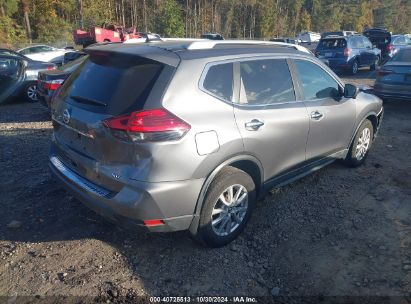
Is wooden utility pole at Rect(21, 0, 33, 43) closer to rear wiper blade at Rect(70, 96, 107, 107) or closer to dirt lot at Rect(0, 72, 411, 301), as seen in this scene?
dirt lot at Rect(0, 72, 411, 301)

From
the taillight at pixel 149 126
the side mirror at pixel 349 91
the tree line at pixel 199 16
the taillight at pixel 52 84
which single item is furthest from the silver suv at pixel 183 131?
the tree line at pixel 199 16

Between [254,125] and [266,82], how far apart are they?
0.56 m

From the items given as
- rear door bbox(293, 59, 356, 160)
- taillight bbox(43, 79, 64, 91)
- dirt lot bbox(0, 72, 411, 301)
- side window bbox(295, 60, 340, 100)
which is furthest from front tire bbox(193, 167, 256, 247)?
taillight bbox(43, 79, 64, 91)

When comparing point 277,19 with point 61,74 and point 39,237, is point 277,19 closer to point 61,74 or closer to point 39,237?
point 61,74

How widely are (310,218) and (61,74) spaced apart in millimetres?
5839

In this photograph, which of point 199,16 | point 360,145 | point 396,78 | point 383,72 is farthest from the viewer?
point 199,16

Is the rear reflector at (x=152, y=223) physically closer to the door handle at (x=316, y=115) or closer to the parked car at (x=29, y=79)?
the door handle at (x=316, y=115)

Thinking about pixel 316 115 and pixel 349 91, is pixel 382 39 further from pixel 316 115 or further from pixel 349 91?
pixel 316 115

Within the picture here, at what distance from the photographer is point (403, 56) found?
9.02 m

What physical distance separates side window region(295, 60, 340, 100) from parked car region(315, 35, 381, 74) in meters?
11.7

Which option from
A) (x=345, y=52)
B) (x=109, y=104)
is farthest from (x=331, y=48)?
(x=109, y=104)

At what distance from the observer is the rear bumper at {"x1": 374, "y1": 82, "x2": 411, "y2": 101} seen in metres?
8.44

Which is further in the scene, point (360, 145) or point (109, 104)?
point (360, 145)

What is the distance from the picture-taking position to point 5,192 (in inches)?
171
